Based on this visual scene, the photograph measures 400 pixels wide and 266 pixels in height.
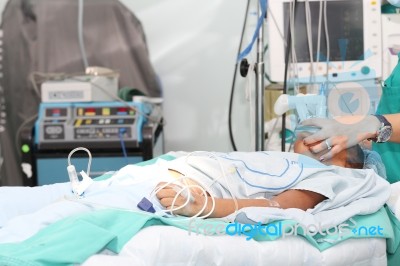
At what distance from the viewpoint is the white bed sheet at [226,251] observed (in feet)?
3.29

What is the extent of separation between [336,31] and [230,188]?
4.00 feet

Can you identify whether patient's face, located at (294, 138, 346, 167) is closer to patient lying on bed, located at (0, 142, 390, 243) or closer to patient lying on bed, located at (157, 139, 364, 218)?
patient lying on bed, located at (0, 142, 390, 243)


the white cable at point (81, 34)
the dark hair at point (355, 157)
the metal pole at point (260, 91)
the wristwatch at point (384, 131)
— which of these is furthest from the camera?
the white cable at point (81, 34)

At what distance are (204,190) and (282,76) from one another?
1.11 m

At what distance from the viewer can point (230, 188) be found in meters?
1.42

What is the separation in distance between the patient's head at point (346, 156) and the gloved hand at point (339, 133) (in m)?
0.05

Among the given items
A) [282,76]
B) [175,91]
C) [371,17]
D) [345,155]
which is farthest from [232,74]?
[345,155]

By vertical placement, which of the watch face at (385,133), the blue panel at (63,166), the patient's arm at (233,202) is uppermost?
the watch face at (385,133)

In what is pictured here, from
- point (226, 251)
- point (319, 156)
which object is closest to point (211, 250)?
point (226, 251)

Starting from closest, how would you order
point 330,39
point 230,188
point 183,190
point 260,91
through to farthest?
point 183,190 < point 230,188 < point 260,91 < point 330,39

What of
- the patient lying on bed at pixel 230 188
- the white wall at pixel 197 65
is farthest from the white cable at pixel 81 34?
the patient lying on bed at pixel 230 188

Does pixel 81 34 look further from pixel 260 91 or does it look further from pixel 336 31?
pixel 336 31

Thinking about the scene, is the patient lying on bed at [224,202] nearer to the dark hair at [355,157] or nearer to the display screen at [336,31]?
the dark hair at [355,157]

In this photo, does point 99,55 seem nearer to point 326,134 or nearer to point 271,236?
point 326,134
